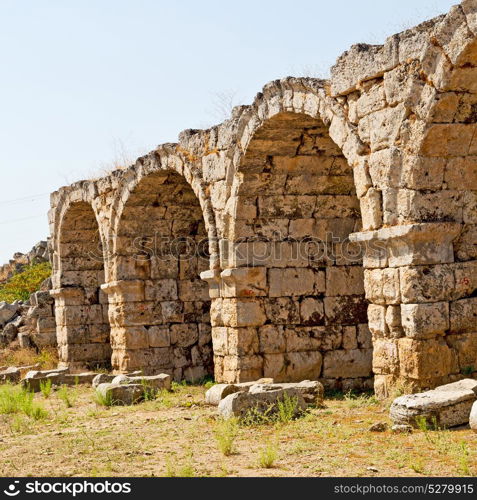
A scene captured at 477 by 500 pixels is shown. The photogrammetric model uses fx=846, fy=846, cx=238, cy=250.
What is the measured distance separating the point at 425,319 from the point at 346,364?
3.11m

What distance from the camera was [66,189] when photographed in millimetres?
16375

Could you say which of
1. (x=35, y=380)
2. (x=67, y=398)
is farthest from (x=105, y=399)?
(x=35, y=380)

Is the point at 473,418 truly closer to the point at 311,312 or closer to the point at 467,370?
the point at 467,370

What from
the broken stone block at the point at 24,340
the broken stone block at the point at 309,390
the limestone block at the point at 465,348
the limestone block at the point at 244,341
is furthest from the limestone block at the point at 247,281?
the broken stone block at the point at 24,340

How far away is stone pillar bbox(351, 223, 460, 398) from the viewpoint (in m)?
7.62

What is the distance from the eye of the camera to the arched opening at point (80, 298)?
15922 millimetres

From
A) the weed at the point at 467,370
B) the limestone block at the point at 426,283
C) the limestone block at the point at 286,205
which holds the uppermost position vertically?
the limestone block at the point at 286,205

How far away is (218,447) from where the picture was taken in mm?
6734

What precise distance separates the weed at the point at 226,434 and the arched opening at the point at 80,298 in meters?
8.46

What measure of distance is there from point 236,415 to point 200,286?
6.01 m

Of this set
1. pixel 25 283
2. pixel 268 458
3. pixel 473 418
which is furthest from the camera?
pixel 25 283

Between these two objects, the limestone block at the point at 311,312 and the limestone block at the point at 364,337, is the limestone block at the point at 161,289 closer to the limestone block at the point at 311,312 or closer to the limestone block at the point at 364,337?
the limestone block at the point at 311,312
